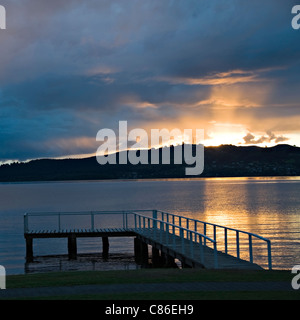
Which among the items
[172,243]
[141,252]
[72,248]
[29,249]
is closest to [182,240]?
[172,243]

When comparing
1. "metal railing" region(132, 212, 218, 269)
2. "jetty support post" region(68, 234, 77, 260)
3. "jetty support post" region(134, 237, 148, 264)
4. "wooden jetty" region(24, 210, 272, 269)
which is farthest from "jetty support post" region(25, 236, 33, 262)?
"metal railing" region(132, 212, 218, 269)

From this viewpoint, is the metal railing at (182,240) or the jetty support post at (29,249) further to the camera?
the jetty support post at (29,249)

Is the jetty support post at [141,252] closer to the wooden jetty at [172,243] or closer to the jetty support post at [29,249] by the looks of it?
the wooden jetty at [172,243]

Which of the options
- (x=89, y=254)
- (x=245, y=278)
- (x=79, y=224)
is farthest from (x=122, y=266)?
(x=79, y=224)

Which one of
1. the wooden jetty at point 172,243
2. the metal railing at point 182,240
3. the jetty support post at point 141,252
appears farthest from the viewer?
the jetty support post at point 141,252

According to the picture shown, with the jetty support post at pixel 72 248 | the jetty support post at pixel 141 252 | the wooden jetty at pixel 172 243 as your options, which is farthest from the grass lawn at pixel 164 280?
the jetty support post at pixel 72 248

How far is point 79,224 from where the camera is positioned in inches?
2554

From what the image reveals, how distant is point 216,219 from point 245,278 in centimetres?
5410

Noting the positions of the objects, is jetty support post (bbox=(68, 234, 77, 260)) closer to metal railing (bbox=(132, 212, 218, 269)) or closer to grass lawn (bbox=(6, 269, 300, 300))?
metal railing (bbox=(132, 212, 218, 269))

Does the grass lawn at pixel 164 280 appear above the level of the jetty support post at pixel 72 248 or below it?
above

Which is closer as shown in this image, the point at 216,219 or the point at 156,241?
the point at 156,241

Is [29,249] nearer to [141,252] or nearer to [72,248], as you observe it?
[72,248]
